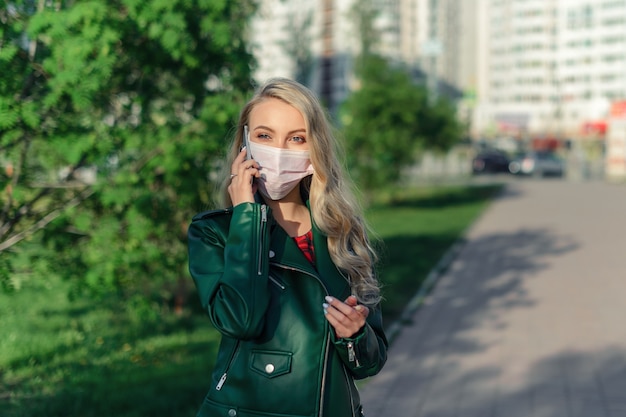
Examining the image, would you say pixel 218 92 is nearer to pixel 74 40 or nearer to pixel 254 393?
pixel 74 40

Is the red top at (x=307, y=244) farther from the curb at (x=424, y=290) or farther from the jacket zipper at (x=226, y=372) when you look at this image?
the curb at (x=424, y=290)

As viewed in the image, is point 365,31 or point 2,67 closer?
point 2,67

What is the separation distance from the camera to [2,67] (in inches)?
185

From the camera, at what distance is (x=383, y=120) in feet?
71.1

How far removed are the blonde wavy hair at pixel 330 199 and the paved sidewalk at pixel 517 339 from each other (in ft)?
10.3

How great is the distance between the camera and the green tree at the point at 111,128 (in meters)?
5.10

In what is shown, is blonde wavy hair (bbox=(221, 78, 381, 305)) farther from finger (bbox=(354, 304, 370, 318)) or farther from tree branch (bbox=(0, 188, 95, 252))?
tree branch (bbox=(0, 188, 95, 252))

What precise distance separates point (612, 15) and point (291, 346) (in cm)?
13380

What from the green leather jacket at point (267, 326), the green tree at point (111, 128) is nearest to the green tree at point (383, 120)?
the green tree at point (111, 128)

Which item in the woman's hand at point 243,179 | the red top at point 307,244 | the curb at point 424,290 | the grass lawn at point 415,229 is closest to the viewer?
the woman's hand at point 243,179

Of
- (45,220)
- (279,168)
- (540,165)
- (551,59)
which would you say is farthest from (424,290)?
(551,59)

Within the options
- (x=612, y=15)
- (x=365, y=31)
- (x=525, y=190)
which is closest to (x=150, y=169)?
(x=525, y=190)

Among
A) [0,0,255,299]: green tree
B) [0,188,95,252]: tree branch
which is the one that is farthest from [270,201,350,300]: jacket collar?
[0,188,95,252]: tree branch

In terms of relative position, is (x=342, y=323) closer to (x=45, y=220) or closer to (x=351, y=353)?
(x=351, y=353)
